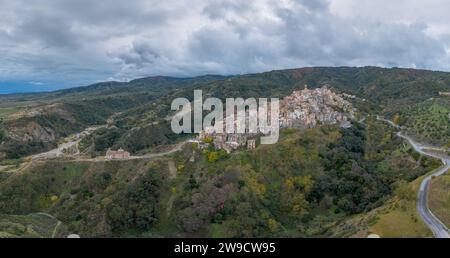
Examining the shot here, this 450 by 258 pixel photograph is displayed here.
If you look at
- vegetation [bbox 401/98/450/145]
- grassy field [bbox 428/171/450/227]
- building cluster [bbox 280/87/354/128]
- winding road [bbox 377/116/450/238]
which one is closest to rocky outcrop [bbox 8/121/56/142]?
building cluster [bbox 280/87/354/128]

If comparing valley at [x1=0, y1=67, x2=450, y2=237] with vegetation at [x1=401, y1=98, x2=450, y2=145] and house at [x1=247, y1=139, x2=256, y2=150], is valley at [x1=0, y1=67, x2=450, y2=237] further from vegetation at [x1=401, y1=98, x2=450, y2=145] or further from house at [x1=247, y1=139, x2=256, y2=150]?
vegetation at [x1=401, y1=98, x2=450, y2=145]

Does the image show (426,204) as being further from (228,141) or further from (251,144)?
(228,141)

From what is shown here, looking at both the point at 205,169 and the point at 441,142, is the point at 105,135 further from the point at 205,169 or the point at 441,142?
the point at 441,142

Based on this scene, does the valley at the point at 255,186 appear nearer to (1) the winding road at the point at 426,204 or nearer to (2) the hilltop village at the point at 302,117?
(1) the winding road at the point at 426,204

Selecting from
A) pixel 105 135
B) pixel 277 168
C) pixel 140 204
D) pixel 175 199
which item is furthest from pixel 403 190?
pixel 105 135

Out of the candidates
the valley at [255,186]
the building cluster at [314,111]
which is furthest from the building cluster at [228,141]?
the building cluster at [314,111]
